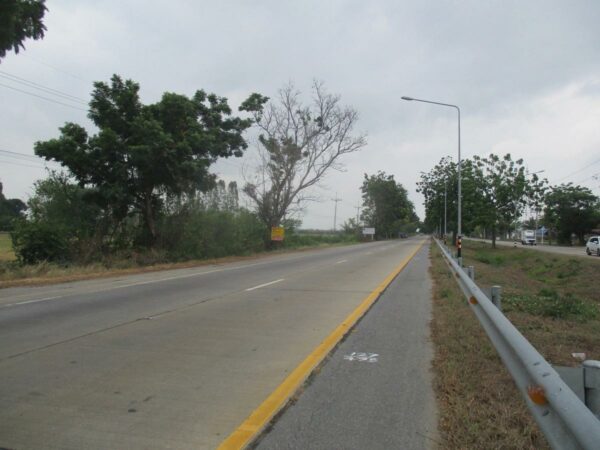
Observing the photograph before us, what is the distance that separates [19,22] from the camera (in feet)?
32.8

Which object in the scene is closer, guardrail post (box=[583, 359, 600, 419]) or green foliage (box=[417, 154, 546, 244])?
guardrail post (box=[583, 359, 600, 419])

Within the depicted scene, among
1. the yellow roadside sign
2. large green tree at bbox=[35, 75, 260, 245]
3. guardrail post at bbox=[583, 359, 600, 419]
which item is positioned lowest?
guardrail post at bbox=[583, 359, 600, 419]

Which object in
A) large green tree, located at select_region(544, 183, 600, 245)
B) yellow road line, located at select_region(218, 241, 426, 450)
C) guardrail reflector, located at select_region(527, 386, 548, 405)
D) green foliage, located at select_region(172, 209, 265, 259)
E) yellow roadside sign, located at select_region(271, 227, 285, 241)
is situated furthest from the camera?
large green tree, located at select_region(544, 183, 600, 245)

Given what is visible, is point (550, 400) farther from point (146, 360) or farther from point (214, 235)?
point (214, 235)

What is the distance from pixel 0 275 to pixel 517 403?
18478 mm

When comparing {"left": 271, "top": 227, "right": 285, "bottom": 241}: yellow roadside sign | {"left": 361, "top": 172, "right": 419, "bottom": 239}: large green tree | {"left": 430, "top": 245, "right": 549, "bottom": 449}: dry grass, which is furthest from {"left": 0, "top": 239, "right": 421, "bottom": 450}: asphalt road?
{"left": 361, "top": 172, "right": 419, "bottom": 239}: large green tree

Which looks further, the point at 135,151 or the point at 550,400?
the point at 135,151

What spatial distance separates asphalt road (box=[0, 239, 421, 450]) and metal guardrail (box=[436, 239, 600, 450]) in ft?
7.74

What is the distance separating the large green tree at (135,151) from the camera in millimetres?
23297

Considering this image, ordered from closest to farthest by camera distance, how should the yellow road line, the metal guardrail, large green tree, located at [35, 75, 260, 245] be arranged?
the metal guardrail → the yellow road line → large green tree, located at [35, 75, 260, 245]

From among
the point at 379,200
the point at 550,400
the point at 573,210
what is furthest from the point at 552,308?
the point at 379,200

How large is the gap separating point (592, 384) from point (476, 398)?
1.99m

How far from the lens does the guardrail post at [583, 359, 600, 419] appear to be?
9.53 ft

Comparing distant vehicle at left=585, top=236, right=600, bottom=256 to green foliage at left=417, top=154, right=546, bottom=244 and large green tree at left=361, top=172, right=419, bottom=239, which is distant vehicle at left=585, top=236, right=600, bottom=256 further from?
large green tree at left=361, top=172, right=419, bottom=239
